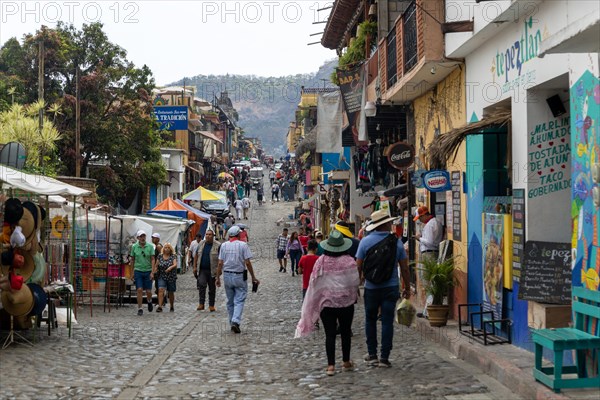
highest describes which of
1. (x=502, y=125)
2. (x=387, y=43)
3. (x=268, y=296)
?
(x=387, y=43)

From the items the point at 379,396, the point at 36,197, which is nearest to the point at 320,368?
the point at 379,396

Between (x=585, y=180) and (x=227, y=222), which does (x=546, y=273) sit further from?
(x=227, y=222)

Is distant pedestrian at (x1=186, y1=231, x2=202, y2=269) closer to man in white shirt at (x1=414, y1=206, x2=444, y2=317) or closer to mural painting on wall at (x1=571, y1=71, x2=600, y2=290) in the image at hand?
man in white shirt at (x1=414, y1=206, x2=444, y2=317)

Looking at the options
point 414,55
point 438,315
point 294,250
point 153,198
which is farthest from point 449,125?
point 153,198

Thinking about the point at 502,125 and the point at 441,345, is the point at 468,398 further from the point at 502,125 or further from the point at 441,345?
the point at 502,125

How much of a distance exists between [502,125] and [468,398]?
189 inches

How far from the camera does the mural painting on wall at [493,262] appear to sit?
11781 millimetres

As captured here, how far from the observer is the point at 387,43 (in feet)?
64.0

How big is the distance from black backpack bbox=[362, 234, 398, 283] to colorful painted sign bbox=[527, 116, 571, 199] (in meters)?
1.79

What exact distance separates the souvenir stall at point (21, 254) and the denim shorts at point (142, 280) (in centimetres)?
593

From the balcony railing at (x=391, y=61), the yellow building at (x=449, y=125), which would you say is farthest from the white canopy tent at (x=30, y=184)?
the balcony railing at (x=391, y=61)

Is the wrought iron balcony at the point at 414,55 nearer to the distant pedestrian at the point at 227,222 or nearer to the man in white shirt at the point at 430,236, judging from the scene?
the man in white shirt at the point at 430,236

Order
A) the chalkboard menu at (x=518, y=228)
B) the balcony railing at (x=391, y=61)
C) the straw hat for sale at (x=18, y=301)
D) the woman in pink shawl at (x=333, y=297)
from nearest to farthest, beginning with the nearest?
the woman in pink shawl at (x=333, y=297) < the chalkboard menu at (x=518, y=228) < the straw hat for sale at (x=18, y=301) < the balcony railing at (x=391, y=61)

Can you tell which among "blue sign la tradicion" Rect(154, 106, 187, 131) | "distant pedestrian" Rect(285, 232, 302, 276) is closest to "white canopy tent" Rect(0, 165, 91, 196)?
"distant pedestrian" Rect(285, 232, 302, 276)
